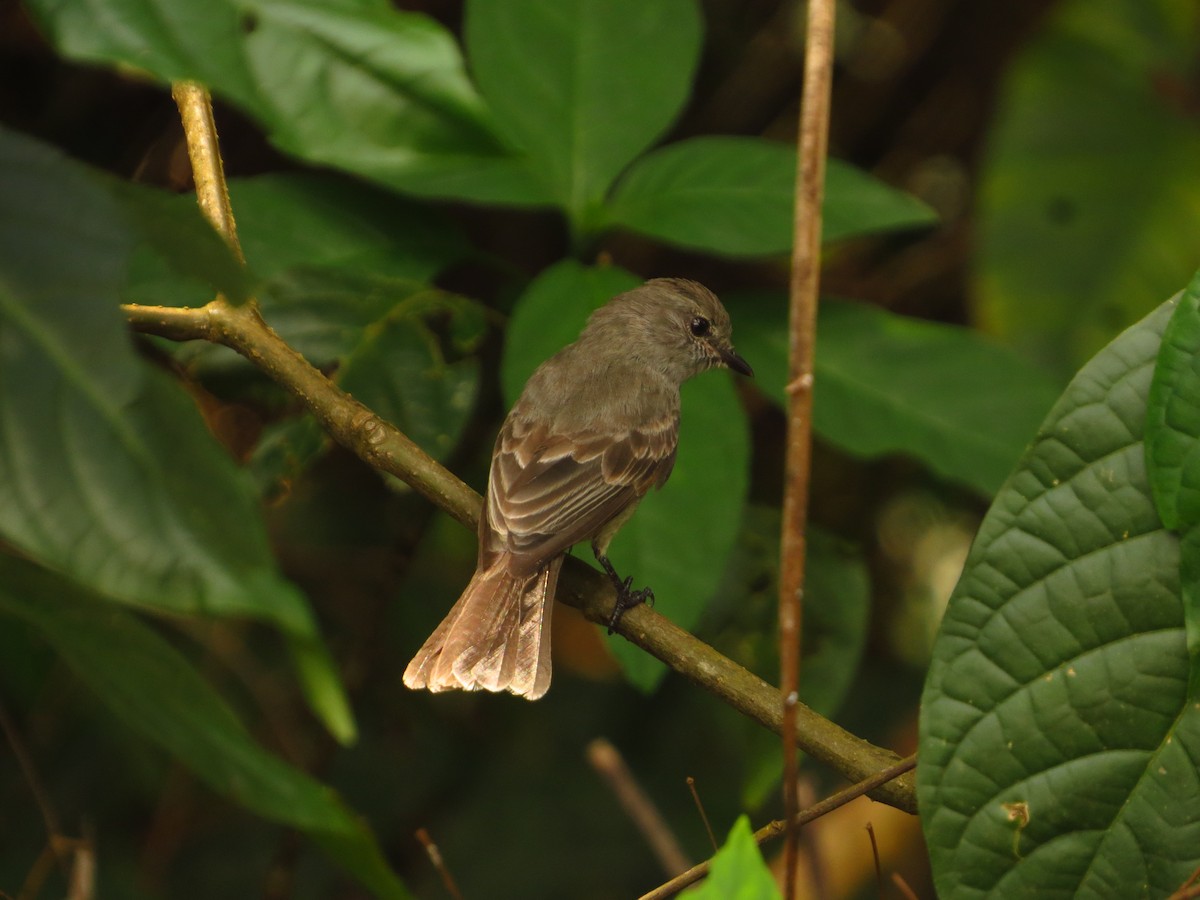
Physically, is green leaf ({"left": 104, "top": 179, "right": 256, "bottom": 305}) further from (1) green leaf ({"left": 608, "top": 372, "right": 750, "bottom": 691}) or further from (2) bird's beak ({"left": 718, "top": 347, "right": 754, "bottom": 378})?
(2) bird's beak ({"left": 718, "top": 347, "right": 754, "bottom": 378})

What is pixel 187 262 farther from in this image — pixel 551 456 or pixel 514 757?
pixel 514 757

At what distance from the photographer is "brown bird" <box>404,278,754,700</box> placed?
2209mm

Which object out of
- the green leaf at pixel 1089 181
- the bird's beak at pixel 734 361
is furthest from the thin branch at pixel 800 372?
the green leaf at pixel 1089 181

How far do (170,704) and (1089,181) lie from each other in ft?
11.3

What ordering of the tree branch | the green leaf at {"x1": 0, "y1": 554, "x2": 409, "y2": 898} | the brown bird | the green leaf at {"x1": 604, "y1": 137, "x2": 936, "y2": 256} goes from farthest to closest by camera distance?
the green leaf at {"x1": 604, "y1": 137, "x2": 936, "y2": 256}
the brown bird
the tree branch
the green leaf at {"x1": 0, "y1": 554, "x2": 409, "y2": 898}

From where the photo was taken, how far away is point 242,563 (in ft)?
3.29

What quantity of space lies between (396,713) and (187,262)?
110 inches

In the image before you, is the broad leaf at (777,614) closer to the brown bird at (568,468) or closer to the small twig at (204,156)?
the brown bird at (568,468)

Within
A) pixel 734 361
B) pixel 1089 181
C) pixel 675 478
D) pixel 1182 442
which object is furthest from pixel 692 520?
pixel 1089 181

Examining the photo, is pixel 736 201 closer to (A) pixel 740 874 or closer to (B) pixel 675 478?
(B) pixel 675 478

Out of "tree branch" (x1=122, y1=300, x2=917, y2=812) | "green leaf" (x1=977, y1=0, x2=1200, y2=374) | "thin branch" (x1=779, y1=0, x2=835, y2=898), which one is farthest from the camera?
"green leaf" (x1=977, y1=0, x2=1200, y2=374)

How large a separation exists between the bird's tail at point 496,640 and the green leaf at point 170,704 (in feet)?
2.54

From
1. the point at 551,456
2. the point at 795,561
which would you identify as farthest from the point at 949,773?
the point at 551,456

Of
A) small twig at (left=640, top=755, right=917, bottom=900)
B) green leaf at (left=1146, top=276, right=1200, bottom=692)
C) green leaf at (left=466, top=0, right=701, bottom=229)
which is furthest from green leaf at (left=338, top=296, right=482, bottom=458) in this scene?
green leaf at (left=1146, top=276, right=1200, bottom=692)
